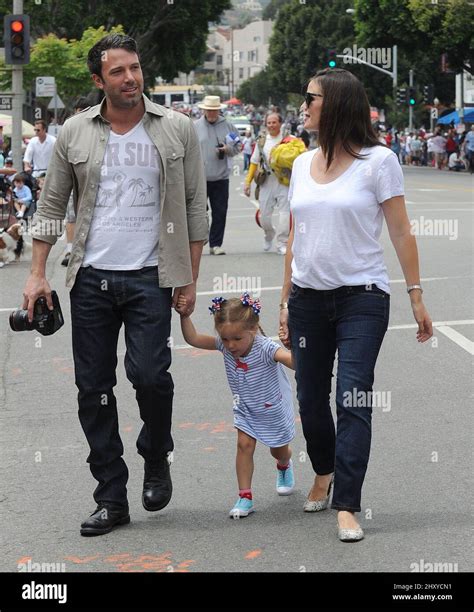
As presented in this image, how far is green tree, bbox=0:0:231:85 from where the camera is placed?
5684 cm

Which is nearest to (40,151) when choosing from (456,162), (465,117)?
(456,162)

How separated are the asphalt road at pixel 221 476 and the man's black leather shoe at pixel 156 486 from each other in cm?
7

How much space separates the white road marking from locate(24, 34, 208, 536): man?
Result: 4667 mm

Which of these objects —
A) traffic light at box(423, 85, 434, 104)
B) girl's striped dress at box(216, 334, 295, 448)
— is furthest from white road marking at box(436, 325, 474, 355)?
traffic light at box(423, 85, 434, 104)

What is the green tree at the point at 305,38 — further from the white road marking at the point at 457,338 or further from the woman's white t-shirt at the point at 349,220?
the woman's white t-shirt at the point at 349,220

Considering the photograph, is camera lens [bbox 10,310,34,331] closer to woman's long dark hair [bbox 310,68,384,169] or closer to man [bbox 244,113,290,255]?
woman's long dark hair [bbox 310,68,384,169]

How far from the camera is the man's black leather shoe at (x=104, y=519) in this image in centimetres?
556

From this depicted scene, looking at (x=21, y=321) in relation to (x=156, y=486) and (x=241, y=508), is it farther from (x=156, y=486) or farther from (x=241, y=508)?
(x=241, y=508)

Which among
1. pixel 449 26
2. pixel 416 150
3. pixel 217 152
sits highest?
pixel 449 26

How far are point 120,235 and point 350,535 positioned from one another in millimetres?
1531

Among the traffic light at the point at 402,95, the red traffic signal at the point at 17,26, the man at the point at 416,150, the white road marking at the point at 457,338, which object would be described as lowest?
the man at the point at 416,150

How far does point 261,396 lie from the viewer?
6.02m

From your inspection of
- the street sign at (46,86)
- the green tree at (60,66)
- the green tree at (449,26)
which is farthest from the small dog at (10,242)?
the green tree at (449,26)
